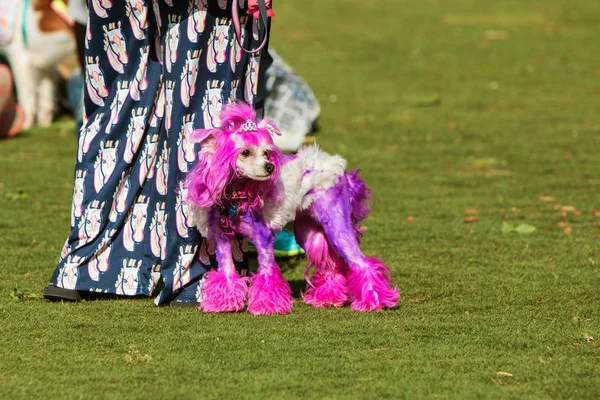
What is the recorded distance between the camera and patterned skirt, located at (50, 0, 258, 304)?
15.0 ft

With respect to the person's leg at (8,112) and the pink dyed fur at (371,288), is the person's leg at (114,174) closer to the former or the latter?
the pink dyed fur at (371,288)

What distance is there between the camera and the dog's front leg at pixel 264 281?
4.46 m

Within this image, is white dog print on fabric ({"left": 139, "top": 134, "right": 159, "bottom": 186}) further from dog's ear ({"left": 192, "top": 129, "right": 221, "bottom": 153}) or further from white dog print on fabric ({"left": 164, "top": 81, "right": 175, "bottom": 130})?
dog's ear ({"left": 192, "top": 129, "right": 221, "bottom": 153})

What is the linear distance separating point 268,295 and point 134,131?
0.99 metres

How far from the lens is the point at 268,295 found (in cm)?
449

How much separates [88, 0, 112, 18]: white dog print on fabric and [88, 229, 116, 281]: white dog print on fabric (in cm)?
98

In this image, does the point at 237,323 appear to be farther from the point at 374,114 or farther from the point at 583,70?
the point at 583,70

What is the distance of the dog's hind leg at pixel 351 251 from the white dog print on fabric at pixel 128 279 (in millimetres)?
893

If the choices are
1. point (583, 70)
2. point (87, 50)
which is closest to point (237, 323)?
point (87, 50)

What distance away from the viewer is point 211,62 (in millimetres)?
4582

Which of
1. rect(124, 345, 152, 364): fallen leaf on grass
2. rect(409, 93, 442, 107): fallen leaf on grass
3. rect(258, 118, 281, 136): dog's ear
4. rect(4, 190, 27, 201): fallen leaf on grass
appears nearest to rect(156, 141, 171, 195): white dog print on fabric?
rect(258, 118, 281, 136): dog's ear

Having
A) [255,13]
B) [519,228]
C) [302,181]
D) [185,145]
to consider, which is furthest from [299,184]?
[519,228]

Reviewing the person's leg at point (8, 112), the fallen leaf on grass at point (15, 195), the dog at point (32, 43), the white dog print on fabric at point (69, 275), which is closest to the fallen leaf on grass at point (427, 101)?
the dog at point (32, 43)

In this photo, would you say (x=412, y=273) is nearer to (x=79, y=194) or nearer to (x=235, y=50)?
(x=235, y=50)
